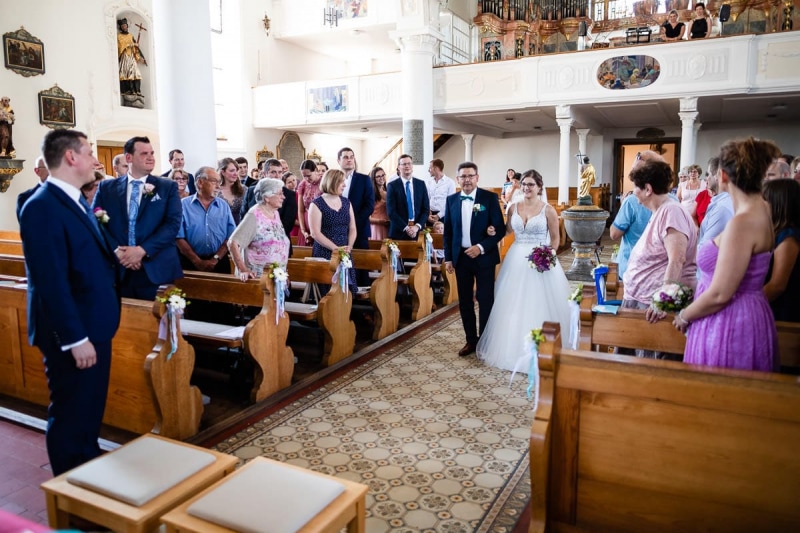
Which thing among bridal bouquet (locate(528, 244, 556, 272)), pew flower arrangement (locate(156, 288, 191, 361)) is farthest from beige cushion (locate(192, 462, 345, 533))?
bridal bouquet (locate(528, 244, 556, 272))

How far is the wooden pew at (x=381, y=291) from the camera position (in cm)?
541

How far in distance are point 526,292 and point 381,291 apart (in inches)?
52.4

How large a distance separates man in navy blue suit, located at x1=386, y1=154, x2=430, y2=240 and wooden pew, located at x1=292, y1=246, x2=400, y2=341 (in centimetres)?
102

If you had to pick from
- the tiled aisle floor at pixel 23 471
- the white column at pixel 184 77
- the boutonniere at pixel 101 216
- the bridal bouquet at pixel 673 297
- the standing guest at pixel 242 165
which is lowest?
the tiled aisle floor at pixel 23 471

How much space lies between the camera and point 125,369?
357cm

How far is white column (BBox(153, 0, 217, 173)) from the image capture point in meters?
6.21

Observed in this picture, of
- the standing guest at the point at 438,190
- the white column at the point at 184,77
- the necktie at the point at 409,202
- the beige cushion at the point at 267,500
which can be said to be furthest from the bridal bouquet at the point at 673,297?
the standing guest at the point at 438,190

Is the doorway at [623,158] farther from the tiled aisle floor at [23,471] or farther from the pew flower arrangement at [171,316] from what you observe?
the tiled aisle floor at [23,471]

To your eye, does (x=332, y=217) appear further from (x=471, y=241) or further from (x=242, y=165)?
(x=242, y=165)

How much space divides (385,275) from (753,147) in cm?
361

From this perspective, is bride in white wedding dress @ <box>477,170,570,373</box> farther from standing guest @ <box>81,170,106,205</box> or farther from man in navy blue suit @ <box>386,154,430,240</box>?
standing guest @ <box>81,170,106,205</box>

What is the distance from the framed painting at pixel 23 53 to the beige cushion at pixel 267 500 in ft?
36.6

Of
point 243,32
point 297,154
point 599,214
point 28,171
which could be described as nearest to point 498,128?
point 297,154

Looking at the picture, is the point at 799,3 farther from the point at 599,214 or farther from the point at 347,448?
the point at 347,448
